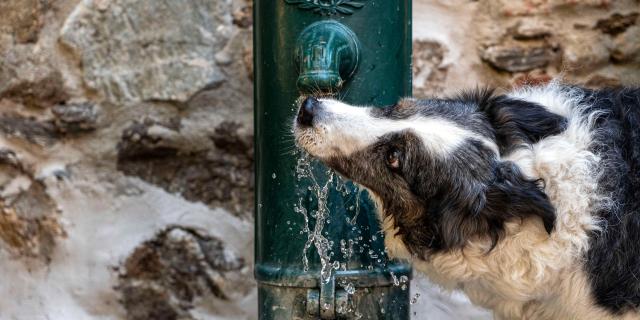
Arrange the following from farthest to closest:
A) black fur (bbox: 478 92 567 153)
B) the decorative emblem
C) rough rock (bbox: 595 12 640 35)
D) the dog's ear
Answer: rough rock (bbox: 595 12 640 35) → the decorative emblem → black fur (bbox: 478 92 567 153) → the dog's ear

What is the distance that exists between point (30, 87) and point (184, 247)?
22.4 inches

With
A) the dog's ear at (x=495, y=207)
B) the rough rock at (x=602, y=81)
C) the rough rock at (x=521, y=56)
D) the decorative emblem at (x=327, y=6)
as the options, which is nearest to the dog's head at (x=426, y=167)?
the dog's ear at (x=495, y=207)

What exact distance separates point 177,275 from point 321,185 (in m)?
0.68

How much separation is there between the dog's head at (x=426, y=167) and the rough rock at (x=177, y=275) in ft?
2.48

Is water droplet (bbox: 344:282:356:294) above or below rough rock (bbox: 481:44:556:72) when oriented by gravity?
below

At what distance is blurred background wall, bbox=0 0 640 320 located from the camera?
2254 mm

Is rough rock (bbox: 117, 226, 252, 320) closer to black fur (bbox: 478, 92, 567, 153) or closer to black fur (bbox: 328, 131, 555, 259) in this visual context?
black fur (bbox: 328, 131, 555, 259)

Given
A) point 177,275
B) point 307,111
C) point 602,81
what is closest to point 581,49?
point 602,81

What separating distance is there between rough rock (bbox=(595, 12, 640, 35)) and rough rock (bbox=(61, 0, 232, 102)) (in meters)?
0.95

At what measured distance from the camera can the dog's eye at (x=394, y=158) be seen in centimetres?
156

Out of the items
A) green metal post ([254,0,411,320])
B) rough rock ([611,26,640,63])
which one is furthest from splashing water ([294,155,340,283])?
rough rock ([611,26,640,63])

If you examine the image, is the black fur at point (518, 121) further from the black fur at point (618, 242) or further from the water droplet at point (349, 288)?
the water droplet at point (349, 288)

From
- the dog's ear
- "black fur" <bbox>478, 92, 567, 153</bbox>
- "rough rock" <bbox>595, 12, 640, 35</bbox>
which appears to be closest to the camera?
the dog's ear

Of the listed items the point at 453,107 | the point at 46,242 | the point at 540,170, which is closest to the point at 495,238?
the point at 540,170
